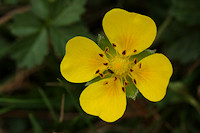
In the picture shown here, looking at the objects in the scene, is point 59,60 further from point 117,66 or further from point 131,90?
point 131,90

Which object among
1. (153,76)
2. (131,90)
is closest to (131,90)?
(131,90)

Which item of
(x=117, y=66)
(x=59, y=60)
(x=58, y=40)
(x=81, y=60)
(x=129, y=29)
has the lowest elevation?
(x=59, y=60)

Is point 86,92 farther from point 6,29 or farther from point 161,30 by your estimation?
point 6,29

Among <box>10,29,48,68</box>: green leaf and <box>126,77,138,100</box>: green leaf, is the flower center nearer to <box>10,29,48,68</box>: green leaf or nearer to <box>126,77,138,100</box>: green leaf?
<box>126,77,138,100</box>: green leaf

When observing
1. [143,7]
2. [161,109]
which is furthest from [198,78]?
[143,7]

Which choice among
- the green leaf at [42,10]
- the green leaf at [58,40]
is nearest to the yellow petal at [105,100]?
the green leaf at [58,40]

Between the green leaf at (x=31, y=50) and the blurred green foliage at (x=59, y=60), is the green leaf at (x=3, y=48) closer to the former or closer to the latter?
the blurred green foliage at (x=59, y=60)

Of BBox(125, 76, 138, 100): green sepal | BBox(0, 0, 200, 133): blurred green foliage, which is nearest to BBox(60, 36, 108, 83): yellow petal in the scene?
BBox(125, 76, 138, 100): green sepal
